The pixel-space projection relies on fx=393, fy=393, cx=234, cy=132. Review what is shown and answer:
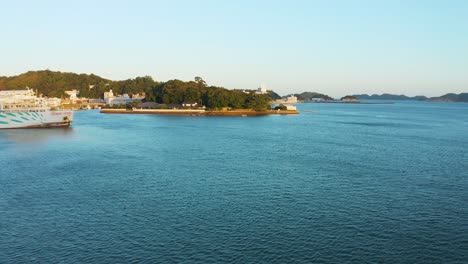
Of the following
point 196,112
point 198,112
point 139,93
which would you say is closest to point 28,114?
point 196,112

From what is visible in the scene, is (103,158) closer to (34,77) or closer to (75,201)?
(75,201)

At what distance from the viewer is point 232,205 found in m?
20.4

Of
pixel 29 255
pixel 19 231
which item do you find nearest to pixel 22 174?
pixel 19 231

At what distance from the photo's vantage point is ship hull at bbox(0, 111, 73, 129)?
5684cm

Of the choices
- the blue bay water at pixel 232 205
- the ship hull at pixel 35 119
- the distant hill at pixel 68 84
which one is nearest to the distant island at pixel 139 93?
the distant hill at pixel 68 84

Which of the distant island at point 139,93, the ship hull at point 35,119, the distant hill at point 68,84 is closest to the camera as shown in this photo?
the ship hull at point 35,119

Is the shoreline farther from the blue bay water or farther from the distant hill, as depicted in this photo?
the blue bay water

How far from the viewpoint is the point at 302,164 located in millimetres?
31297

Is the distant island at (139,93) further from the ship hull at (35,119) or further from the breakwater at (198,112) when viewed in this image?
the ship hull at (35,119)

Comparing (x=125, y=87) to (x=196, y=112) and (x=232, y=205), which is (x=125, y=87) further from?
(x=232, y=205)

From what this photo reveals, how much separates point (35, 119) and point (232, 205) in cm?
4846

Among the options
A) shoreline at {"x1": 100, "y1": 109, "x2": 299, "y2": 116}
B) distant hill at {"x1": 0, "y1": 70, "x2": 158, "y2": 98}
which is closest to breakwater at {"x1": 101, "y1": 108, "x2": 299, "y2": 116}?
shoreline at {"x1": 100, "y1": 109, "x2": 299, "y2": 116}

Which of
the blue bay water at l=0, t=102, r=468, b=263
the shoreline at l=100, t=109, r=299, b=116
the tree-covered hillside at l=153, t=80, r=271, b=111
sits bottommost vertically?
the blue bay water at l=0, t=102, r=468, b=263

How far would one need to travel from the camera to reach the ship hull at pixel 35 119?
2238 inches
